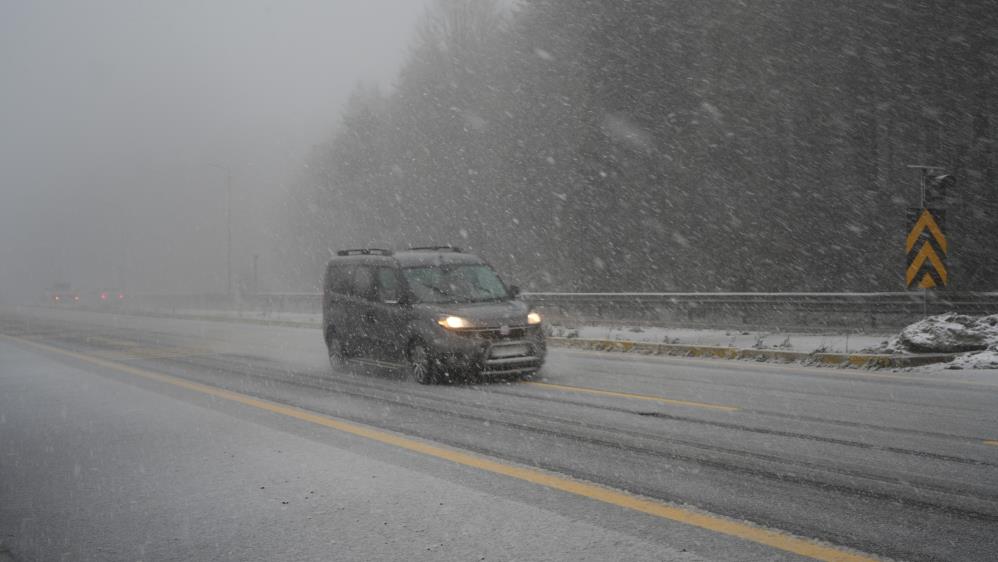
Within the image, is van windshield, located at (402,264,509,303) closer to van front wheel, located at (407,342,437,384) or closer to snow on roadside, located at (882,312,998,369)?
van front wheel, located at (407,342,437,384)

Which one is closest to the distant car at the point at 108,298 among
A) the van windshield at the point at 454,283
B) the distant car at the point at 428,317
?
the distant car at the point at 428,317

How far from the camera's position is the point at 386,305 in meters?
12.3

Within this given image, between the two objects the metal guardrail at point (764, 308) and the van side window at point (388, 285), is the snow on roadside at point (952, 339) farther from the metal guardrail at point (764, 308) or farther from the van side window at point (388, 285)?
the van side window at point (388, 285)

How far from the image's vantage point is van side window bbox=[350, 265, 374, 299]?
12.9 m

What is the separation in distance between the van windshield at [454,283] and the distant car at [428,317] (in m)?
0.01

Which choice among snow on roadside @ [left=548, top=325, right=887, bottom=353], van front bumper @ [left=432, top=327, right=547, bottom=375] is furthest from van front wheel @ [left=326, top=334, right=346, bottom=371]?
snow on roadside @ [left=548, top=325, right=887, bottom=353]

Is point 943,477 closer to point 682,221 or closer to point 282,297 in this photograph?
point 682,221

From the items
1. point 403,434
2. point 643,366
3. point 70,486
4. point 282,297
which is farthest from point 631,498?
point 282,297

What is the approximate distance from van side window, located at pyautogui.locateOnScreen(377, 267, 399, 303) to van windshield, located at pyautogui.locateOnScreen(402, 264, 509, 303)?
0.73 ft

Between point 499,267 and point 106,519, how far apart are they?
118 feet

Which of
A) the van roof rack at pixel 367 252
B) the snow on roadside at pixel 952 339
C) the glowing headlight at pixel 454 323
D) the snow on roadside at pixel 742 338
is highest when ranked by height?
the van roof rack at pixel 367 252

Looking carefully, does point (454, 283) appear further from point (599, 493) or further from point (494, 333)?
point (599, 493)

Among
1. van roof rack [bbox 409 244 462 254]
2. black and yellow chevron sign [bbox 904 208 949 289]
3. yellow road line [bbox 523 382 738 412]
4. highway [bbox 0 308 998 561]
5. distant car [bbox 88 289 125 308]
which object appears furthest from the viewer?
distant car [bbox 88 289 125 308]

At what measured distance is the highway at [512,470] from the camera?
437 cm
